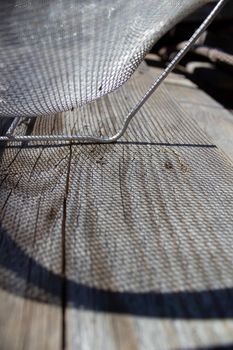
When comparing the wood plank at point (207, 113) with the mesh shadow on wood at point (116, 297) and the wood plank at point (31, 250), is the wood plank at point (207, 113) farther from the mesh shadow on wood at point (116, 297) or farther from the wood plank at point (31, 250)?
the mesh shadow on wood at point (116, 297)

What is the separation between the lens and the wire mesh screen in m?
1.29

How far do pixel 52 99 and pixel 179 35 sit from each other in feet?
7.78

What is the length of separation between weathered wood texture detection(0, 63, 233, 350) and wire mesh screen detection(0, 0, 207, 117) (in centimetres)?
18

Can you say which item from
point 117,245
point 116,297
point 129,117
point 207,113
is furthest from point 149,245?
point 207,113

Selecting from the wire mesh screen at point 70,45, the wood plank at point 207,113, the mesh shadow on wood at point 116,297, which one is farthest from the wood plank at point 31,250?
the wood plank at point 207,113

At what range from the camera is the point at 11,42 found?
130cm

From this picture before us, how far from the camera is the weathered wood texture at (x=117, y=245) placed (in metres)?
0.80

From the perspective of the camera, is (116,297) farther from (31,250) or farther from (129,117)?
(129,117)

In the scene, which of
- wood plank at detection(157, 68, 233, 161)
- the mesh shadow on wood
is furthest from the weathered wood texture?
wood plank at detection(157, 68, 233, 161)

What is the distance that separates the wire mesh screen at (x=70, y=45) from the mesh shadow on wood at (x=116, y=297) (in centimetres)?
68

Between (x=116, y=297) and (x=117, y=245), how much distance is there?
0.16m

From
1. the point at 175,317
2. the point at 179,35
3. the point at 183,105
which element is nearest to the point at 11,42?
the point at 175,317

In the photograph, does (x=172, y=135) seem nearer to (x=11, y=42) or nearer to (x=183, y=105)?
(x=183, y=105)

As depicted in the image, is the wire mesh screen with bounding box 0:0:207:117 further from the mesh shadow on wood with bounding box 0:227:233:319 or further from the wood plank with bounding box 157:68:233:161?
the mesh shadow on wood with bounding box 0:227:233:319
